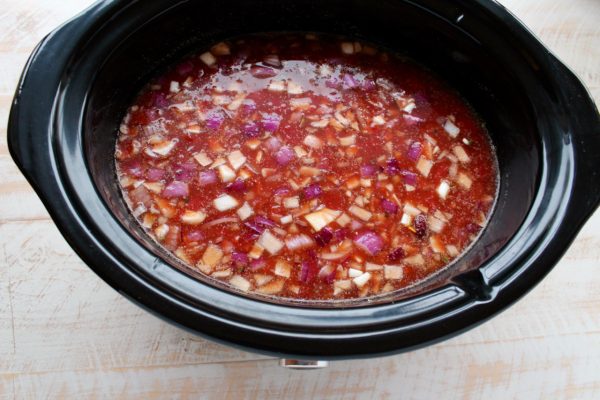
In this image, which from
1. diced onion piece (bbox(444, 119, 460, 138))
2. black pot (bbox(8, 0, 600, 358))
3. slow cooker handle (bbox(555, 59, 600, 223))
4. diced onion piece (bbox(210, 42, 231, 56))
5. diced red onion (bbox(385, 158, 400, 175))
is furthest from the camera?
diced onion piece (bbox(210, 42, 231, 56))

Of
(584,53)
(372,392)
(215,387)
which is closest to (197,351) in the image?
(215,387)

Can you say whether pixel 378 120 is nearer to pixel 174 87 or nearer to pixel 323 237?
pixel 323 237

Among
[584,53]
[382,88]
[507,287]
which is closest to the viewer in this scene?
[507,287]

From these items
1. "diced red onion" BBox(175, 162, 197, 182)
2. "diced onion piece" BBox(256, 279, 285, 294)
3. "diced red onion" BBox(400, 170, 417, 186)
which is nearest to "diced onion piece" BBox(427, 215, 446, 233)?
"diced red onion" BBox(400, 170, 417, 186)

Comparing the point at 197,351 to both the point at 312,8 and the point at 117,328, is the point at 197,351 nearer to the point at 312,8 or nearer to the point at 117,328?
the point at 117,328

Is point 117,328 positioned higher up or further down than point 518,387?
further down

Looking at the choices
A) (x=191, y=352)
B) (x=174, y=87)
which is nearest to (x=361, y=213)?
(x=191, y=352)

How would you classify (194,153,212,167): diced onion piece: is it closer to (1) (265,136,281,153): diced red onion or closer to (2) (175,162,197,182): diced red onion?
(2) (175,162,197,182): diced red onion

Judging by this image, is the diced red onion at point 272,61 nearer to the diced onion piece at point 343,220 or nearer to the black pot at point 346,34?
the black pot at point 346,34
